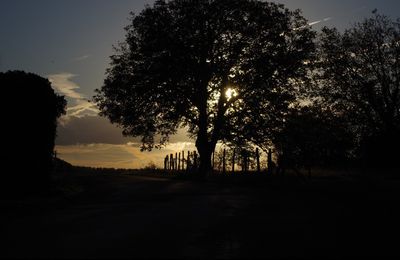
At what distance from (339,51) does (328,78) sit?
2.86 metres

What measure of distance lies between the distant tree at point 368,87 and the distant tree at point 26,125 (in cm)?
3268

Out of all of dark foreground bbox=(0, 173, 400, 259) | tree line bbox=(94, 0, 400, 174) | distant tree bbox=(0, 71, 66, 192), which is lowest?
dark foreground bbox=(0, 173, 400, 259)

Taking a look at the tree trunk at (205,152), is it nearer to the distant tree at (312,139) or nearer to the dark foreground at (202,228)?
the distant tree at (312,139)

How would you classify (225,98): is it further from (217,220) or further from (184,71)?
(217,220)

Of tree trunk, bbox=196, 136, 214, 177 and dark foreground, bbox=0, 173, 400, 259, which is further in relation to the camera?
tree trunk, bbox=196, 136, 214, 177

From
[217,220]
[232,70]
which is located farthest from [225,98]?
[217,220]

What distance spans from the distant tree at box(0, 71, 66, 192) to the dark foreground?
1.57 m

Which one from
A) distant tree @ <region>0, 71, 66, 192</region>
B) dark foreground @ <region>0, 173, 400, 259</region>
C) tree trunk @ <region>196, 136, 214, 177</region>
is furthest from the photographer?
tree trunk @ <region>196, 136, 214, 177</region>

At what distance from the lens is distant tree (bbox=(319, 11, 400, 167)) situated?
47656 mm

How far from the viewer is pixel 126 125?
4428 centimetres

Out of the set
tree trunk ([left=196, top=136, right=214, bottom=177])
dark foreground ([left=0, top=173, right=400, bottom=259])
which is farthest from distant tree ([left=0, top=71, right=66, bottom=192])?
tree trunk ([left=196, top=136, right=214, bottom=177])

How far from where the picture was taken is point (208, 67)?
136 feet

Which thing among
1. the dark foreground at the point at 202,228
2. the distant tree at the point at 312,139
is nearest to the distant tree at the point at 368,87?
the distant tree at the point at 312,139

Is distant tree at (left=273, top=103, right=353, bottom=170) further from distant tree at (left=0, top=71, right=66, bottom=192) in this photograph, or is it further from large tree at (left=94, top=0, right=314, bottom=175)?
distant tree at (left=0, top=71, right=66, bottom=192)
